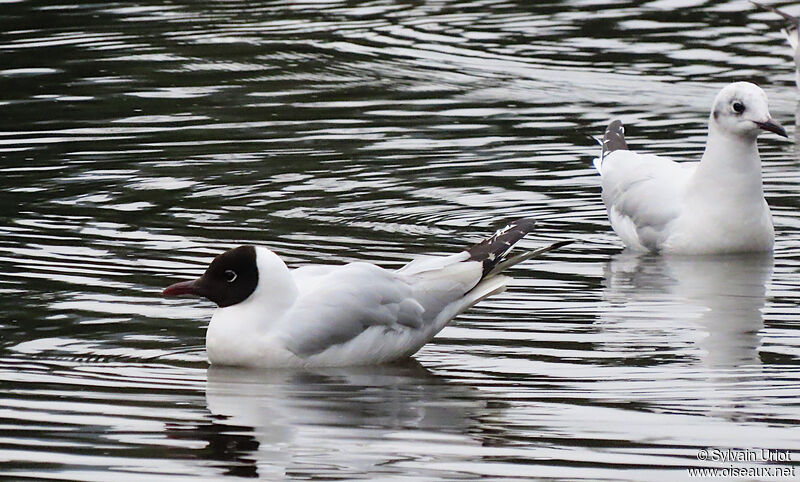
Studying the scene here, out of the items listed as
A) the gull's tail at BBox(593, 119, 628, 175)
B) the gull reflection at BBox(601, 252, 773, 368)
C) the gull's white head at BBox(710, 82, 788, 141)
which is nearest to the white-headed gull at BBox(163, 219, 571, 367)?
the gull reflection at BBox(601, 252, 773, 368)

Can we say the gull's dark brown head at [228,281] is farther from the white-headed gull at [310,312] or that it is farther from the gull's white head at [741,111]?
the gull's white head at [741,111]

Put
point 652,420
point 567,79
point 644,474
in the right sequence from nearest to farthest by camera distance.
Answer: point 644,474 < point 652,420 < point 567,79

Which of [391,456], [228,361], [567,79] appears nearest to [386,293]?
[228,361]

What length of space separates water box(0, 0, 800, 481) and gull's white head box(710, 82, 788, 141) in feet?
2.67

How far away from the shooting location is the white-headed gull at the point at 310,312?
848 centimetres

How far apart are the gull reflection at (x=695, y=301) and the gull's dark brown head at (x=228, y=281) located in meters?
2.03

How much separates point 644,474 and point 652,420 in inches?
28.1

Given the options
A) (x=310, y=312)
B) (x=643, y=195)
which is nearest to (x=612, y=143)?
(x=643, y=195)

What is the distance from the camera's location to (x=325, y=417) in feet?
25.3

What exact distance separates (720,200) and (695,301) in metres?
1.37

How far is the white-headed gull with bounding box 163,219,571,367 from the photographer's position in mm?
8477

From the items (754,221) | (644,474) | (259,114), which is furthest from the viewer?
(259,114)

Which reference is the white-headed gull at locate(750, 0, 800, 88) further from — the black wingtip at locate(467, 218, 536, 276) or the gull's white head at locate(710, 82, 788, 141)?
the black wingtip at locate(467, 218, 536, 276)

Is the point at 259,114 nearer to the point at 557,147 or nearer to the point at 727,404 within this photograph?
the point at 557,147
